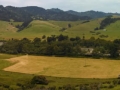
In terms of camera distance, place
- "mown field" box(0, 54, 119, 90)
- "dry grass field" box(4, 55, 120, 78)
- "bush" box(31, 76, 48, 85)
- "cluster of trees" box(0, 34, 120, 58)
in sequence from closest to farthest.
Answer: "mown field" box(0, 54, 119, 90)
"bush" box(31, 76, 48, 85)
"dry grass field" box(4, 55, 120, 78)
"cluster of trees" box(0, 34, 120, 58)

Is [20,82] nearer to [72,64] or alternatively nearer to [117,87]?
[117,87]

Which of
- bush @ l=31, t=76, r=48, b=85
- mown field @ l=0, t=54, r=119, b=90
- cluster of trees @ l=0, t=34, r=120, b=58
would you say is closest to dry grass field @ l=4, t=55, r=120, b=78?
mown field @ l=0, t=54, r=119, b=90

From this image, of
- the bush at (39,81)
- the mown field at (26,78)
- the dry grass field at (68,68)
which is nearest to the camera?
Answer: the mown field at (26,78)

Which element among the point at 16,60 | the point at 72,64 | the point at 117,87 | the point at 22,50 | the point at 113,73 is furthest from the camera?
the point at 22,50

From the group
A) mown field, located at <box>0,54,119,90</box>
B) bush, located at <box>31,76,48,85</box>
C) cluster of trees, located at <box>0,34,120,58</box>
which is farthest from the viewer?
cluster of trees, located at <box>0,34,120,58</box>

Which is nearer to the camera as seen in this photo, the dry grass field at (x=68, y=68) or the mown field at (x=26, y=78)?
the mown field at (x=26, y=78)

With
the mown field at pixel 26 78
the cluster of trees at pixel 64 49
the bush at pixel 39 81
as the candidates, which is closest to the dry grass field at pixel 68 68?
the mown field at pixel 26 78

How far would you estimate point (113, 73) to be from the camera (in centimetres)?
10156

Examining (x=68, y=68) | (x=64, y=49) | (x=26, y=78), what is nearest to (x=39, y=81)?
(x=26, y=78)

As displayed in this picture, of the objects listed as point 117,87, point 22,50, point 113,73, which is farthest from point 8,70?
point 22,50

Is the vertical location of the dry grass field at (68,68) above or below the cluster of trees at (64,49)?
below

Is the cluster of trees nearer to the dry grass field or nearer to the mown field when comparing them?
the dry grass field

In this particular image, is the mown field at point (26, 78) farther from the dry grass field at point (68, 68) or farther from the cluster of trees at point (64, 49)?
the cluster of trees at point (64, 49)

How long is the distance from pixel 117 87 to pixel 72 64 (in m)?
42.0
